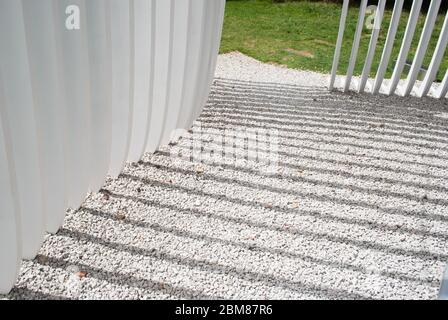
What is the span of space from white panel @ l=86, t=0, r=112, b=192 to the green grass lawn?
4.89m

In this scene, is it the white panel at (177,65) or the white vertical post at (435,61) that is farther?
the white vertical post at (435,61)

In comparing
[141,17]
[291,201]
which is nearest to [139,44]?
[141,17]

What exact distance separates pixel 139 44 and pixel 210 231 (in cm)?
158

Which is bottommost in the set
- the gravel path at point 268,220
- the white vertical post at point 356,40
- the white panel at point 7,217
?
the gravel path at point 268,220

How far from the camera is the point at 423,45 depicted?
5609 millimetres

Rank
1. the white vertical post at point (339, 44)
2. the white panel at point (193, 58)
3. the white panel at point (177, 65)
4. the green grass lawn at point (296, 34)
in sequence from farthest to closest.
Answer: the green grass lawn at point (296, 34), the white vertical post at point (339, 44), the white panel at point (193, 58), the white panel at point (177, 65)

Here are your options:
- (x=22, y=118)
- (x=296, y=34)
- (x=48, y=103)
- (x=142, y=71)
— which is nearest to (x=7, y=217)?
(x=22, y=118)

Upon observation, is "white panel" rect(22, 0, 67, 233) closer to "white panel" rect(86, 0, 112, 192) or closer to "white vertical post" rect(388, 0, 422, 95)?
"white panel" rect(86, 0, 112, 192)

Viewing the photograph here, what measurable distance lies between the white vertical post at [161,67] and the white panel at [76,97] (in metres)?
0.86

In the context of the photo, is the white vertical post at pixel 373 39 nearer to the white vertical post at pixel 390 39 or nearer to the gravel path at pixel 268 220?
the white vertical post at pixel 390 39

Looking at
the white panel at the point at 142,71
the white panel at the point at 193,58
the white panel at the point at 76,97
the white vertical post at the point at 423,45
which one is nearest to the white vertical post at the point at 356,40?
the white vertical post at the point at 423,45

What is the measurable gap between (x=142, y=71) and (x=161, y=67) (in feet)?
0.92

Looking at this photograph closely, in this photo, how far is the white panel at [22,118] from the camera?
2041 mm

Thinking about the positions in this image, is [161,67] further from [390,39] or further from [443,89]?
[443,89]
